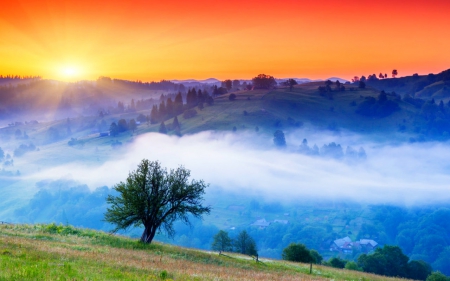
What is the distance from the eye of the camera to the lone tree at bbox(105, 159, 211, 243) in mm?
48906

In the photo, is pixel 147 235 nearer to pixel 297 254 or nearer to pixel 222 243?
pixel 297 254

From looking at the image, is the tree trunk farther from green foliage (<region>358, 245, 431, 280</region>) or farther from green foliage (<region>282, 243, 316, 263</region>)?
green foliage (<region>358, 245, 431, 280</region>)

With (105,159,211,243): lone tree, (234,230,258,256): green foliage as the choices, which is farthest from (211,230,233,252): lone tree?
(105,159,211,243): lone tree

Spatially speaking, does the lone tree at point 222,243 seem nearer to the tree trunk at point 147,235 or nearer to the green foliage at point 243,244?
the green foliage at point 243,244

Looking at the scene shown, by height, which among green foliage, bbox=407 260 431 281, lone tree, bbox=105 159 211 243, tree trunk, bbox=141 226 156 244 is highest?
lone tree, bbox=105 159 211 243

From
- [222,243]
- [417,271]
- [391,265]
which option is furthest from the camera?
[222,243]

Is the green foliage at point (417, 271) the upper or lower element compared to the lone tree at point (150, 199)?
lower

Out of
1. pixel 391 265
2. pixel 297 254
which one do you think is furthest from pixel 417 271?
pixel 297 254

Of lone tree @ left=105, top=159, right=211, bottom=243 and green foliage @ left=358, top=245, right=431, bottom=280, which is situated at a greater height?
lone tree @ left=105, top=159, right=211, bottom=243

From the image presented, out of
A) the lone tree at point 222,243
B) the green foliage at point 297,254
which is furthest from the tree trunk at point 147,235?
the lone tree at point 222,243

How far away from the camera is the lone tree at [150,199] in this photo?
48906mm

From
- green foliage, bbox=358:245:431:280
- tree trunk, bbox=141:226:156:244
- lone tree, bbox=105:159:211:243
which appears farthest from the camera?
green foliage, bbox=358:245:431:280

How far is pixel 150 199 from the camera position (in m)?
50.1

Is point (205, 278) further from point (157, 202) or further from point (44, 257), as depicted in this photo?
point (157, 202)
